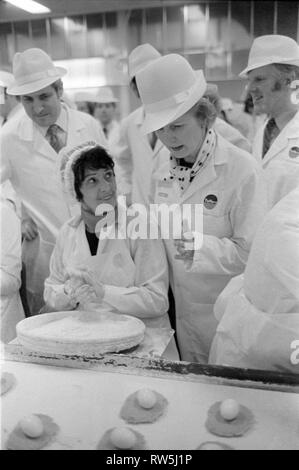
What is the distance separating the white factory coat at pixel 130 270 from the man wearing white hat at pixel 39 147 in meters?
0.15

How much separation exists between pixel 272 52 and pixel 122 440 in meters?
1.02

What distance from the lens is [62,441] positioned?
3.16 ft

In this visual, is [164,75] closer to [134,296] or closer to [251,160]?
[251,160]

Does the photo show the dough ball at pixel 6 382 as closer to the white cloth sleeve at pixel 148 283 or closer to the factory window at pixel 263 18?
the white cloth sleeve at pixel 148 283

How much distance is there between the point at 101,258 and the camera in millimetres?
1481

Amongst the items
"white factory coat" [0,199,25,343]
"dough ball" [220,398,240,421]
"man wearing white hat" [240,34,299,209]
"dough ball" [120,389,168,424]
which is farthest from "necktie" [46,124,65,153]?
"dough ball" [220,398,240,421]

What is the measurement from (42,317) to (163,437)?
21.4 inches

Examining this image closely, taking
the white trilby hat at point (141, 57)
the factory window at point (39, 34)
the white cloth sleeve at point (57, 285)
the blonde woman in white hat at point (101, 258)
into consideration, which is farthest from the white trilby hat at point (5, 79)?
the white cloth sleeve at point (57, 285)

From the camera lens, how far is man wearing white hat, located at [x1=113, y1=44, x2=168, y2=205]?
1.41 metres

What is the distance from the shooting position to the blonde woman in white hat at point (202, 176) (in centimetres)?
134

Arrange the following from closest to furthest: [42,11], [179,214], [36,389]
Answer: [36,389] → [42,11] → [179,214]

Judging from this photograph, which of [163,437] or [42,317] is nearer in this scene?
[163,437]

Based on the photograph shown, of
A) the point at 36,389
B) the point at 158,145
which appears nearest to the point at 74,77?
the point at 158,145

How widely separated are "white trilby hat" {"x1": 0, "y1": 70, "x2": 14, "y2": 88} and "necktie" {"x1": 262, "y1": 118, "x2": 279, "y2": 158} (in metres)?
0.85
